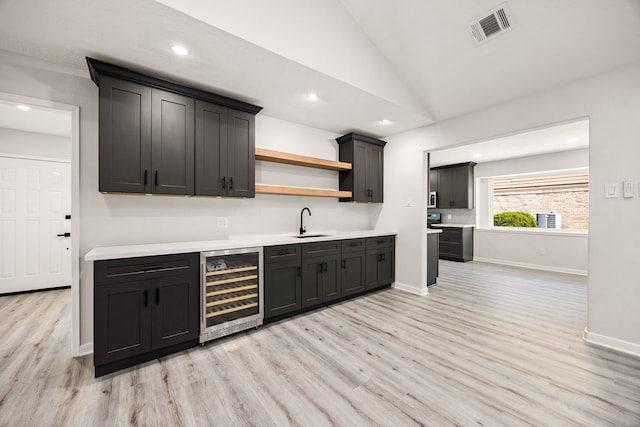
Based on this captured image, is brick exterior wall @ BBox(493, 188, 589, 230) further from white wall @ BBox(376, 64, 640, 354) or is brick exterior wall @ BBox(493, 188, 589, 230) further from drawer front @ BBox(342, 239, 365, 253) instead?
drawer front @ BBox(342, 239, 365, 253)

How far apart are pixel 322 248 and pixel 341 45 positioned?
7.30 feet

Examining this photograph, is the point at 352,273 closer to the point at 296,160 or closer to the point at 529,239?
the point at 296,160

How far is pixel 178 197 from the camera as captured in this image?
9.25 feet

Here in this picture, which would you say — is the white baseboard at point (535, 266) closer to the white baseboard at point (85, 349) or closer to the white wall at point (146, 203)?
the white wall at point (146, 203)

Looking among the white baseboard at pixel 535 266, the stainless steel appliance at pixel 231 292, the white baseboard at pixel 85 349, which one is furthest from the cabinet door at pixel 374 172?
the white baseboard at pixel 535 266

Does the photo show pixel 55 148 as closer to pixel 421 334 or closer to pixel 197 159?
pixel 197 159

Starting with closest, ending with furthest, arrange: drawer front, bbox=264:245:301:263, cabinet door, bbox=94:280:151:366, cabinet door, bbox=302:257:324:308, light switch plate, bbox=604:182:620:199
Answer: cabinet door, bbox=94:280:151:366
light switch plate, bbox=604:182:620:199
drawer front, bbox=264:245:301:263
cabinet door, bbox=302:257:324:308

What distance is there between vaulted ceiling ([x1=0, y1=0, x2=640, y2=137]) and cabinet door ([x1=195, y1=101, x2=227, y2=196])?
25cm

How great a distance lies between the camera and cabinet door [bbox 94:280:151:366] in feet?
6.59

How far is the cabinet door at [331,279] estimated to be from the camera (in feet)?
11.1

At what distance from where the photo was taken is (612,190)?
7.97 feet

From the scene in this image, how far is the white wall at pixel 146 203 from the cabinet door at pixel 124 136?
309mm

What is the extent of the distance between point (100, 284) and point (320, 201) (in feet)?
9.02

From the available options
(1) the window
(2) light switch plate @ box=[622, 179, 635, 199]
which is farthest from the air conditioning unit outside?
(2) light switch plate @ box=[622, 179, 635, 199]
